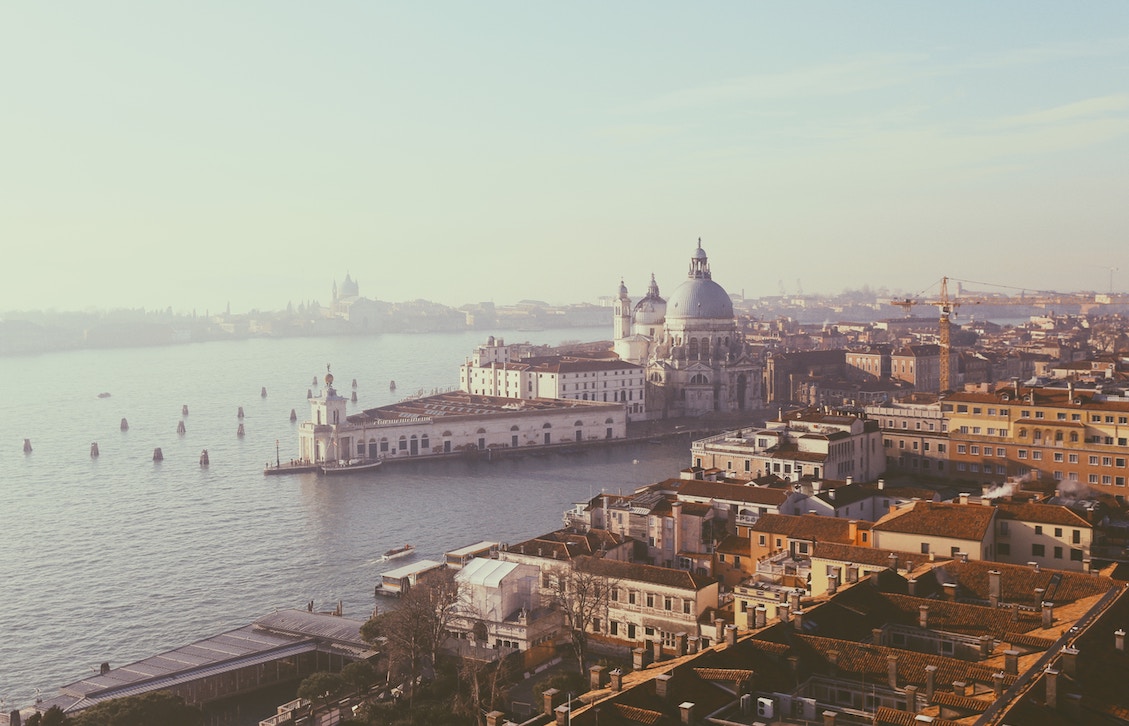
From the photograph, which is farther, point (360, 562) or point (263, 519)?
point (263, 519)

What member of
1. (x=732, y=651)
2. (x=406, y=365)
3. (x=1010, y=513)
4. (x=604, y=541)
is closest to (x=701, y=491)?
(x=604, y=541)

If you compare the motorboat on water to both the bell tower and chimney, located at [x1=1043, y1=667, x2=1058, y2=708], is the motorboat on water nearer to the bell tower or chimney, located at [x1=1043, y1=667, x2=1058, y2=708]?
chimney, located at [x1=1043, y1=667, x2=1058, y2=708]

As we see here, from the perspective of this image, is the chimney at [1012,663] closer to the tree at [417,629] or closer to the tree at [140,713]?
the tree at [417,629]

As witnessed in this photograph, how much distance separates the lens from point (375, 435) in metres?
42.4

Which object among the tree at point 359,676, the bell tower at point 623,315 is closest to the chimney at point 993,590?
the tree at point 359,676

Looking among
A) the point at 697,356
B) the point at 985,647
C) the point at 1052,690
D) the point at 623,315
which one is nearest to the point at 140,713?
the point at 985,647

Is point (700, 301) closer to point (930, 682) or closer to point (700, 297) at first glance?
point (700, 297)

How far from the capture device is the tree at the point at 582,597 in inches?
655

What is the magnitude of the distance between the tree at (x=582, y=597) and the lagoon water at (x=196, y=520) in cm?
489

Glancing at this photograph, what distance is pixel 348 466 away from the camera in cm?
4050

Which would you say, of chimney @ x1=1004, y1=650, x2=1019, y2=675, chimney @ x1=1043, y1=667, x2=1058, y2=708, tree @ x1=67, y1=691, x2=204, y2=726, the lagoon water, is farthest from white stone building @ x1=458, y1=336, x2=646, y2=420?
chimney @ x1=1043, y1=667, x2=1058, y2=708

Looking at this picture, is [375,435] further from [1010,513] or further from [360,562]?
[1010,513]

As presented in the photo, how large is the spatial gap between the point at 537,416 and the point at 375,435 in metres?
7.42

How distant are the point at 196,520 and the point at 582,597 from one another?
1689 cm
